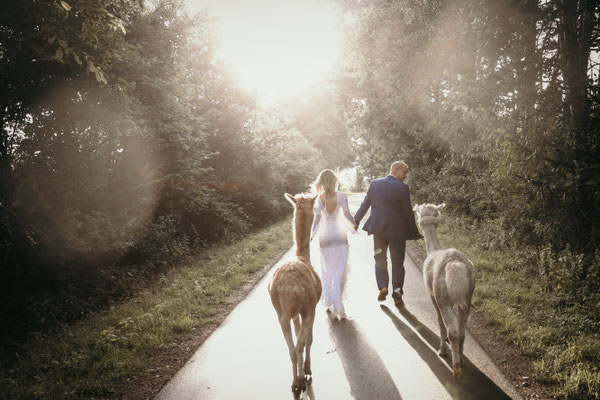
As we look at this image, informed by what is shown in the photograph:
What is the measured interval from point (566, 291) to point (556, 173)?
2063mm

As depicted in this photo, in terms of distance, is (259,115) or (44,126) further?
(259,115)

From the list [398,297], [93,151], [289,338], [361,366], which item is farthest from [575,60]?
[93,151]

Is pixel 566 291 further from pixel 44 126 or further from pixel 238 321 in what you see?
pixel 44 126

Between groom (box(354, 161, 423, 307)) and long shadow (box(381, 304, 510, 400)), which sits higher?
groom (box(354, 161, 423, 307))

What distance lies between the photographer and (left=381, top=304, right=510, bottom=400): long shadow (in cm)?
348

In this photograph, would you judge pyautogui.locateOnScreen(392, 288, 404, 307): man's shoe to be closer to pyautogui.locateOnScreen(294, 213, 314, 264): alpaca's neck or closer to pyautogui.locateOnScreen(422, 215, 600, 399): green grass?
pyautogui.locateOnScreen(422, 215, 600, 399): green grass

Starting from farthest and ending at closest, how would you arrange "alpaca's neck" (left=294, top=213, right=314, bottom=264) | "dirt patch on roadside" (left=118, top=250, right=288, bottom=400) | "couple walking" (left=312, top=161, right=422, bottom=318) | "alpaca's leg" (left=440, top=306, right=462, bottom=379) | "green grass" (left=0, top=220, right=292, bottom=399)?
"couple walking" (left=312, top=161, right=422, bottom=318) < "alpaca's neck" (left=294, top=213, right=314, bottom=264) < "green grass" (left=0, top=220, right=292, bottom=399) < "dirt patch on roadside" (left=118, top=250, right=288, bottom=400) < "alpaca's leg" (left=440, top=306, right=462, bottom=379)

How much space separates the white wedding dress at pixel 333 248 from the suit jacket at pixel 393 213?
0.50 meters

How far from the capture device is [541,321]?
4934 mm

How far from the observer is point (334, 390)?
3.70 meters

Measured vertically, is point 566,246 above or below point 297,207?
below

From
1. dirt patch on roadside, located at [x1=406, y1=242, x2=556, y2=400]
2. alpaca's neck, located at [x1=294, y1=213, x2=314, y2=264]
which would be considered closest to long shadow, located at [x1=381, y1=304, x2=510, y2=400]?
dirt patch on roadside, located at [x1=406, y1=242, x2=556, y2=400]

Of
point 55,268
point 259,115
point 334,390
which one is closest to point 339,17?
point 259,115

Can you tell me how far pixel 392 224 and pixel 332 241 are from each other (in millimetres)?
1171
